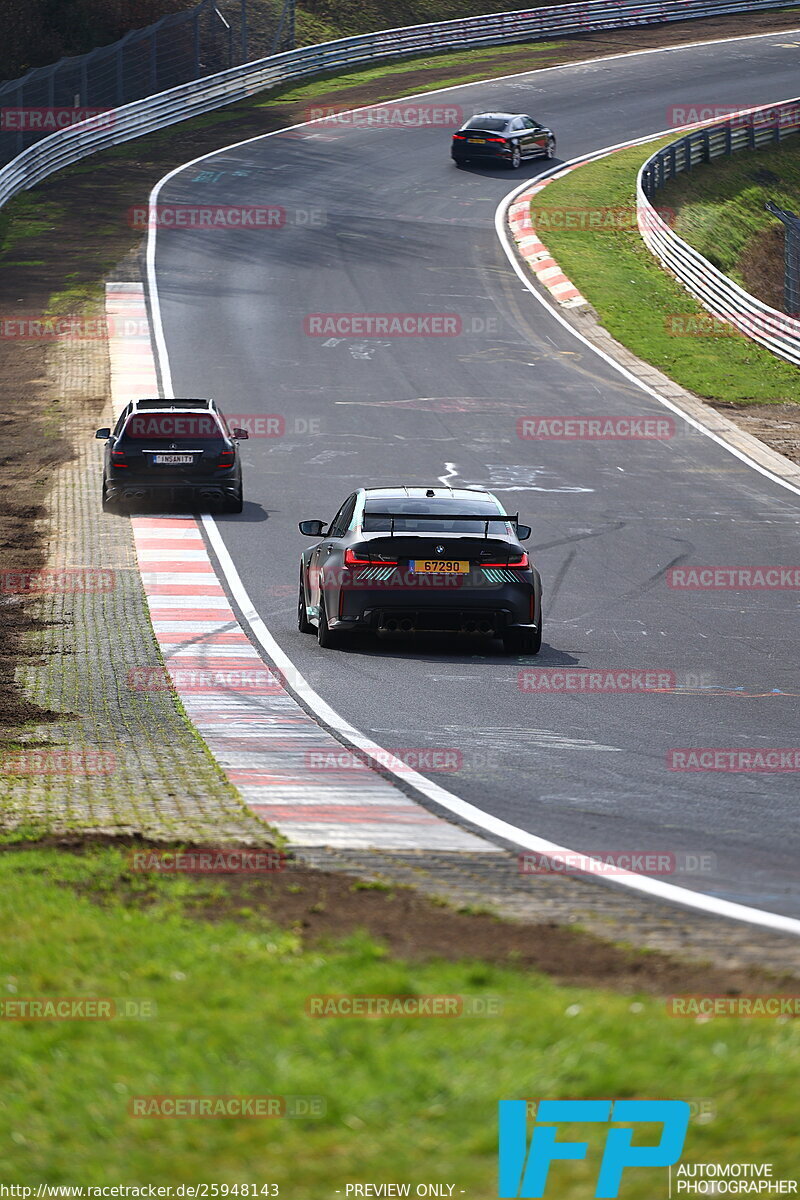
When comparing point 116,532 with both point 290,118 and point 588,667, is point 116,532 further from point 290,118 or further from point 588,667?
point 290,118

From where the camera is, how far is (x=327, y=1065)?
442cm

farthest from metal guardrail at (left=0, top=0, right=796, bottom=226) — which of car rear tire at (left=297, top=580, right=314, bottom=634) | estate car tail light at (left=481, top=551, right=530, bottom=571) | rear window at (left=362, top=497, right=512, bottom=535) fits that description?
estate car tail light at (left=481, top=551, right=530, bottom=571)

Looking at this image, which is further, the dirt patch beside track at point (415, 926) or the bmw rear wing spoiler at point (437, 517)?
the bmw rear wing spoiler at point (437, 517)

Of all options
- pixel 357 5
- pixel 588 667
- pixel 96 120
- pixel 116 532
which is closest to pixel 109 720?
pixel 588 667

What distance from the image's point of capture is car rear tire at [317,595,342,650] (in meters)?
13.8

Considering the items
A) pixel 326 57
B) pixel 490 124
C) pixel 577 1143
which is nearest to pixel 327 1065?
pixel 577 1143

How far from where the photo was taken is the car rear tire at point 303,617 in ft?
49.1

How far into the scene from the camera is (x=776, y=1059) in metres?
4.41

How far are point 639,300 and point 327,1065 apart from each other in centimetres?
3430

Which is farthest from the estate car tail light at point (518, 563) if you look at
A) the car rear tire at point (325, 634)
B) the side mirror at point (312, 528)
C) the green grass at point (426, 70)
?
the green grass at point (426, 70)

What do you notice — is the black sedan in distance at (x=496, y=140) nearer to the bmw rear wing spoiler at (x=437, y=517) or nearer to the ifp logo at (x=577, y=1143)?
the bmw rear wing spoiler at (x=437, y=517)

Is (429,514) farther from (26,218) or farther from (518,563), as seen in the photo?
(26,218)

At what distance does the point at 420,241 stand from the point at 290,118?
56.7 feet

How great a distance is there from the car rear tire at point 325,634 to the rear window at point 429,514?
907 mm
